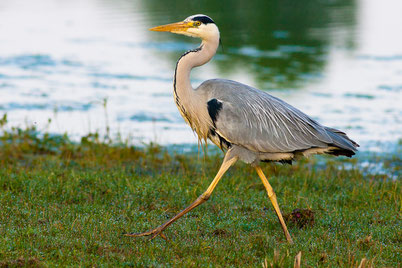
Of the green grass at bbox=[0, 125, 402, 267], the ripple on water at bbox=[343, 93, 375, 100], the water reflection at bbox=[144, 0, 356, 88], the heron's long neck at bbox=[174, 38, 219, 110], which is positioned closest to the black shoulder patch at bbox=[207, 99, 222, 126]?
the heron's long neck at bbox=[174, 38, 219, 110]

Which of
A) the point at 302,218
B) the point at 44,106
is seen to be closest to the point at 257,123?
the point at 302,218

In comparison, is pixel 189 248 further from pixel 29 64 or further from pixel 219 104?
pixel 29 64

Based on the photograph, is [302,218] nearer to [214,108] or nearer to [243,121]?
[243,121]

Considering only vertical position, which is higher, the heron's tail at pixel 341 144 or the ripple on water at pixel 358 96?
the heron's tail at pixel 341 144

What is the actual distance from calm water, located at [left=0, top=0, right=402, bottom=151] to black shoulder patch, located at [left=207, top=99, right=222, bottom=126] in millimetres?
4449

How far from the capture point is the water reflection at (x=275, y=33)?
15.3 metres

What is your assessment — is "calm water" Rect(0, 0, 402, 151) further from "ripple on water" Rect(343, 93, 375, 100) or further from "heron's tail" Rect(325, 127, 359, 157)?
"heron's tail" Rect(325, 127, 359, 157)

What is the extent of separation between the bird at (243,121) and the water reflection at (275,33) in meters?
8.12

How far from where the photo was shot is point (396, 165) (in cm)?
932

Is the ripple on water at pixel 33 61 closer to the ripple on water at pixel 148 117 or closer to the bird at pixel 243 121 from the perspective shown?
the ripple on water at pixel 148 117

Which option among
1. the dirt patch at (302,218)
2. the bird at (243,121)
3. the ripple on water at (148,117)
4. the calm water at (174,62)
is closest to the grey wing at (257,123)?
the bird at (243,121)

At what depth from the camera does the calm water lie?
459 inches

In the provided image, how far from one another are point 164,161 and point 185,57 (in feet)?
10.7

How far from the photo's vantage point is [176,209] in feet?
21.4
